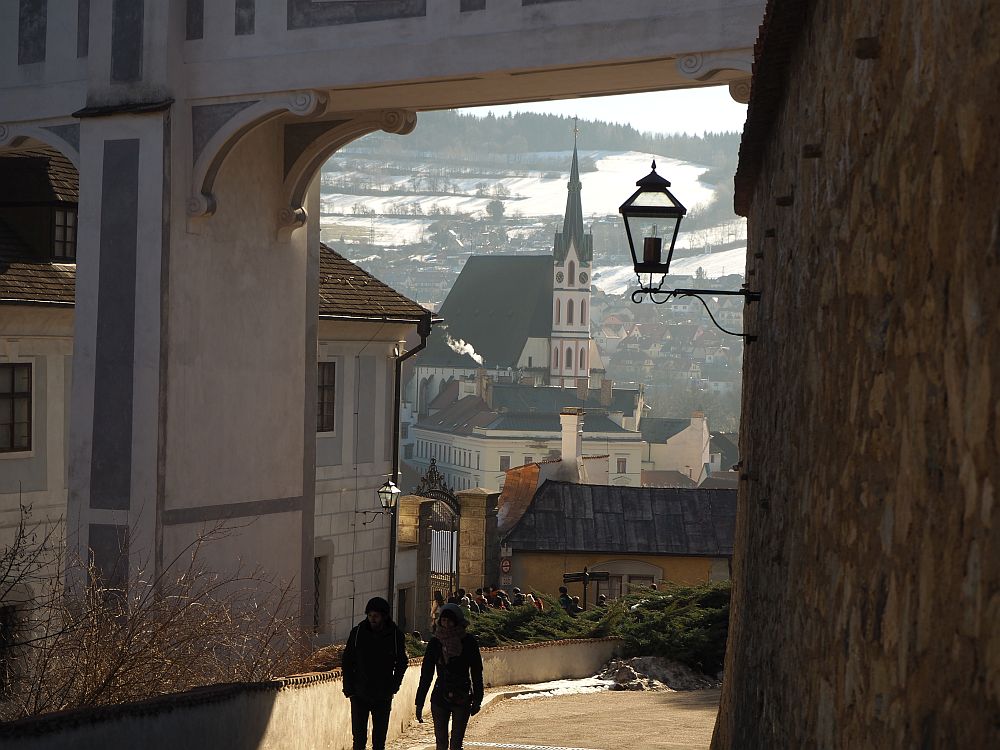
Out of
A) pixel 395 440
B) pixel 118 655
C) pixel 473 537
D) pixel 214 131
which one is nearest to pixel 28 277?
pixel 214 131

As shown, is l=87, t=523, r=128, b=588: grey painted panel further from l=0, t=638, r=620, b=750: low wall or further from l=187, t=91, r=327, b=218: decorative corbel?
l=187, t=91, r=327, b=218: decorative corbel

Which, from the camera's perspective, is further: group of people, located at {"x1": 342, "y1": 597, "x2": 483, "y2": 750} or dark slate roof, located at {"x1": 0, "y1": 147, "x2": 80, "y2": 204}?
dark slate roof, located at {"x1": 0, "y1": 147, "x2": 80, "y2": 204}

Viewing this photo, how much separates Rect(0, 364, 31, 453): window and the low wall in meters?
7.63

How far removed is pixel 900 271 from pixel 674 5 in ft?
32.1

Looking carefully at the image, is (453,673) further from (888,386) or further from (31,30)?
(31,30)

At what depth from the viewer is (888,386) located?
301 cm

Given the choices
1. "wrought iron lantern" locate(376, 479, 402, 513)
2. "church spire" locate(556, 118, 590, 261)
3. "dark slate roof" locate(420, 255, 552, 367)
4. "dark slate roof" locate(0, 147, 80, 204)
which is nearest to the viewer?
"dark slate roof" locate(0, 147, 80, 204)

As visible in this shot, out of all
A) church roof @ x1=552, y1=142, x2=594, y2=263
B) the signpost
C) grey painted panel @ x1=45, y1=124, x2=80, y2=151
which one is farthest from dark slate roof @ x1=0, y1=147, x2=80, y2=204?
church roof @ x1=552, y1=142, x2=594, y2=263

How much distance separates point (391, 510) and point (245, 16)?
11.4 metres

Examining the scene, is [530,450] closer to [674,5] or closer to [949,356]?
[674,5]

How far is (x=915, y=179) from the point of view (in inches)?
110

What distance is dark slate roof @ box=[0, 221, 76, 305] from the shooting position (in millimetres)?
18391

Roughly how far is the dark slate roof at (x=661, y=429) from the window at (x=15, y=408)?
12964 cm

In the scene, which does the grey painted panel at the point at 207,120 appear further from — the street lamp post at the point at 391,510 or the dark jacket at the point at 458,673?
the street lamp post at the point at 391,510
